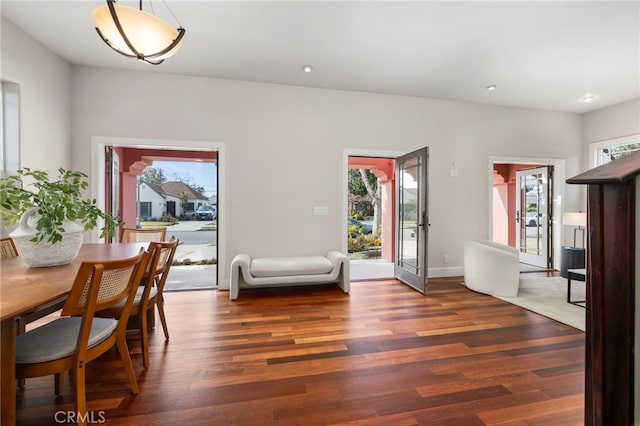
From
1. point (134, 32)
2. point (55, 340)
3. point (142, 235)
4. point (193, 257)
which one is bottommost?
point (193, 257)

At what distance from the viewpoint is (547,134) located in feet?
16.6

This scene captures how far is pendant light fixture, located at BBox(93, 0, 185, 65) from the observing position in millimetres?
1610

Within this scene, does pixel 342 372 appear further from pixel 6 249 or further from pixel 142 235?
pixel 6 249

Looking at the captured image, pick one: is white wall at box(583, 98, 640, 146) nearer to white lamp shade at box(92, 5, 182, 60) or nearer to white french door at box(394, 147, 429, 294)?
white french door at box(394, 147, 429, 294)

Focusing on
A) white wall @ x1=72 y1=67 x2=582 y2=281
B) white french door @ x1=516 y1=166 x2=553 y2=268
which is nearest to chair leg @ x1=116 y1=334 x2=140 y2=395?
white wall @ x1=72 y1=67 x2=582 y2=281

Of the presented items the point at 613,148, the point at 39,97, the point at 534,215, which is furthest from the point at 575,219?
the point at 39,97

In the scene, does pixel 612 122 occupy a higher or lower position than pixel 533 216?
higher

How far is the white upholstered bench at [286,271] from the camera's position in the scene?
3.52 m

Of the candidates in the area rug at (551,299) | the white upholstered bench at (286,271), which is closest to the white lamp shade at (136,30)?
the white upholstered bench at (286,271)

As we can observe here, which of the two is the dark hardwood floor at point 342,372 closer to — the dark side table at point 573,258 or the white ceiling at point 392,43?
the dark side table at point 573,258

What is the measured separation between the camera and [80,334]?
1.33 m

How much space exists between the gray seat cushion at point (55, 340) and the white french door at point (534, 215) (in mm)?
6825

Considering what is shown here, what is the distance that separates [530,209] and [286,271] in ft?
17.7

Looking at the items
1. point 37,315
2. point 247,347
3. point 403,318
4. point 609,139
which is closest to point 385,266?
point 403,318
